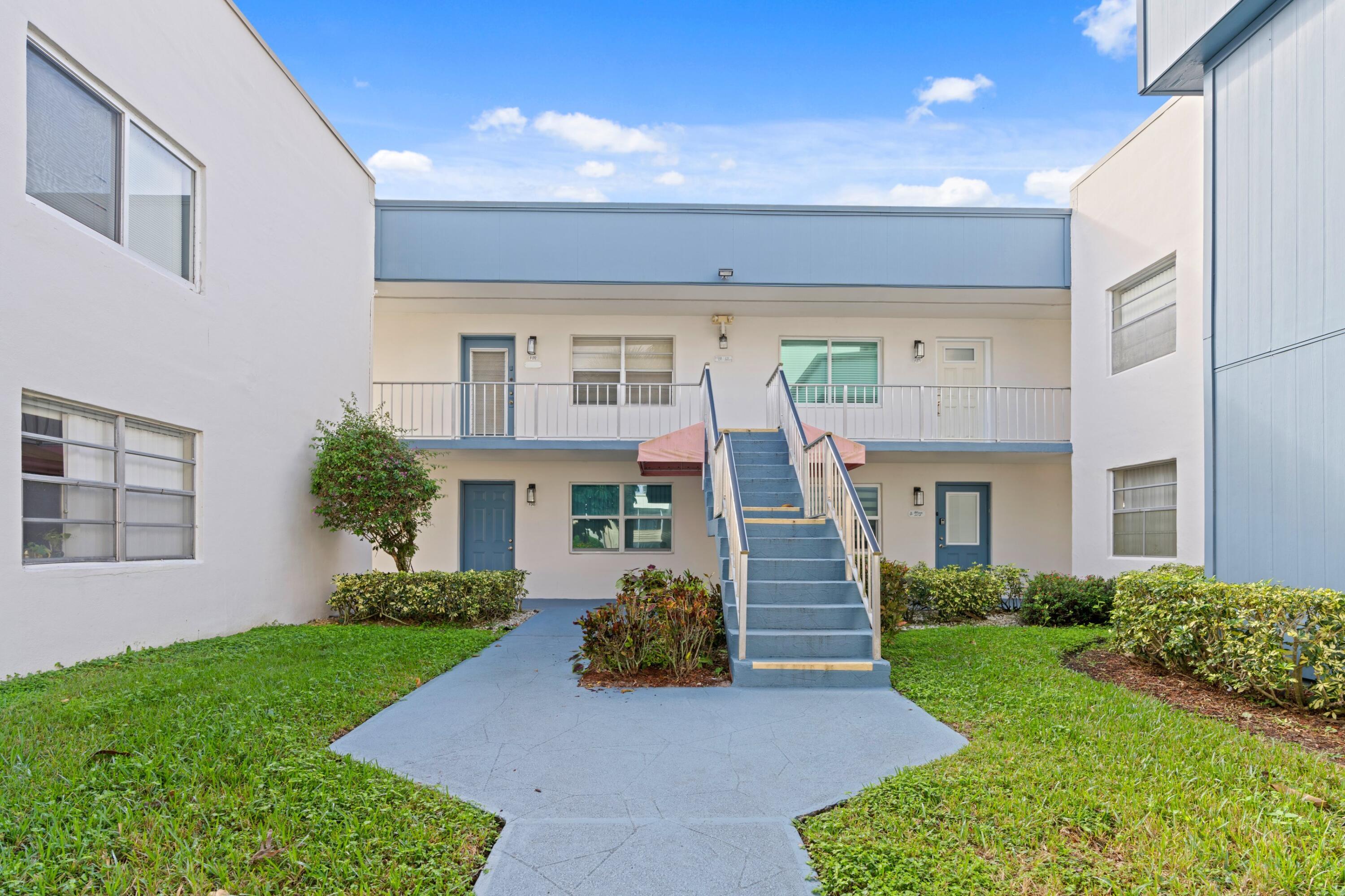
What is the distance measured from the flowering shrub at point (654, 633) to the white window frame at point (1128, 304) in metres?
6.89

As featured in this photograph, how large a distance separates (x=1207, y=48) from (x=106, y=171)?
10142 millimetres

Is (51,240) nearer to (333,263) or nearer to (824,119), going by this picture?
(333,263)

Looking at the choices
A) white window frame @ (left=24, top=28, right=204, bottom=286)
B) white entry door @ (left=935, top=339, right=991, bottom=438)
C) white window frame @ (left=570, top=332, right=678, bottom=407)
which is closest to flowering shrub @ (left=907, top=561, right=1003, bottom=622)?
white entry door @ (left=935, top=339, right=991, bottom=438)

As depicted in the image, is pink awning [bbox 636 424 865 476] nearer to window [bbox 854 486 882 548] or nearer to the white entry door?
window [bbox 854 486 882 548]

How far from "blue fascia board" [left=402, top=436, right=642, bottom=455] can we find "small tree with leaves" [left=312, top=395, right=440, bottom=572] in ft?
4.62

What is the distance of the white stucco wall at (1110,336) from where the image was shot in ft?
29.5

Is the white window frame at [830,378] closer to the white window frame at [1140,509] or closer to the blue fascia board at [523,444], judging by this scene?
the blue fascia board at [523,444]

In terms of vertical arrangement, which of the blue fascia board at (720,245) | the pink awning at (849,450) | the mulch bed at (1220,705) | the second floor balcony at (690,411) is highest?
the blue fascia board at (720,245)

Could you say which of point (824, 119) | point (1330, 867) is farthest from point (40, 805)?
point (824, 119)

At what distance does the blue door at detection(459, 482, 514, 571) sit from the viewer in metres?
13.2

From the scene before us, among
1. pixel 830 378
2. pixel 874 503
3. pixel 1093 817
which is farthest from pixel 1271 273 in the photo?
pixel 874 503

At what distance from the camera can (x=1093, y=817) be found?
133 inches

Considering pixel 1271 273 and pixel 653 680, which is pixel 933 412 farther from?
pixel 653 680

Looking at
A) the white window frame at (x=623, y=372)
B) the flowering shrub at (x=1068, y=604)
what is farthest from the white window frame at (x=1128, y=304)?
the white window frame at (x=623, y=372)
